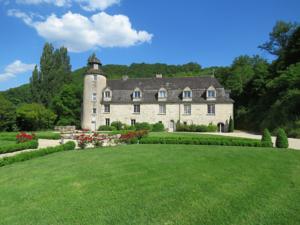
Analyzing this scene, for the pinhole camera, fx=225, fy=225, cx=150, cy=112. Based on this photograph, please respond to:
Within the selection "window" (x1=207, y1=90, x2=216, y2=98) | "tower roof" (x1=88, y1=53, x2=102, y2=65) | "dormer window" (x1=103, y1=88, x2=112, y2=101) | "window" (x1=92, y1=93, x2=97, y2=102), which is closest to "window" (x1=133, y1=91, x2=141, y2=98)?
"dormer window" (x1=103, y1=88, x2=112, y2=101)

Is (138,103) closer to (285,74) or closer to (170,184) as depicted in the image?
(285,74)

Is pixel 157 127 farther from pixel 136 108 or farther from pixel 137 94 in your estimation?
pixel 137 94

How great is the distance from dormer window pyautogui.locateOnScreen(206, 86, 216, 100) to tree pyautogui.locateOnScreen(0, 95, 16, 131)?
103 feet

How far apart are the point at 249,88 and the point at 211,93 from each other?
1315cm

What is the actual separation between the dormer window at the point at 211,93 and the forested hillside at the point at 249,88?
23.8 ft

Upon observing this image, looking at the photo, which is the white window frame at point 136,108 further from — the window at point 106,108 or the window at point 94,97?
the window at point 94,97

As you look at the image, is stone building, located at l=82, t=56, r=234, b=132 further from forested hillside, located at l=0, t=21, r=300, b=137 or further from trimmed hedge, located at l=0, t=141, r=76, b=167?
trimmed hedge, located at l=0, t=141, r=76, b=167

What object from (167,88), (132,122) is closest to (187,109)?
(167,88)

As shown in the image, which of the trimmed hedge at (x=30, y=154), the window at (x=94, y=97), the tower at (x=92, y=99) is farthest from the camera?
the window at (x=94, y=97)

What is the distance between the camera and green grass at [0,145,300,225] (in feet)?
14.4

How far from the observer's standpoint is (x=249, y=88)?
42125 mm

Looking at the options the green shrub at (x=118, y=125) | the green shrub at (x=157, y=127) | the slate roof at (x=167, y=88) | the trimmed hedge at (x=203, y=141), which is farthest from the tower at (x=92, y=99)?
the trimmed hedge at (x=203, y=141)

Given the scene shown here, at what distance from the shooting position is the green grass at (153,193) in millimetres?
4395

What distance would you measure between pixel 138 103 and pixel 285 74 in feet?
68.7
